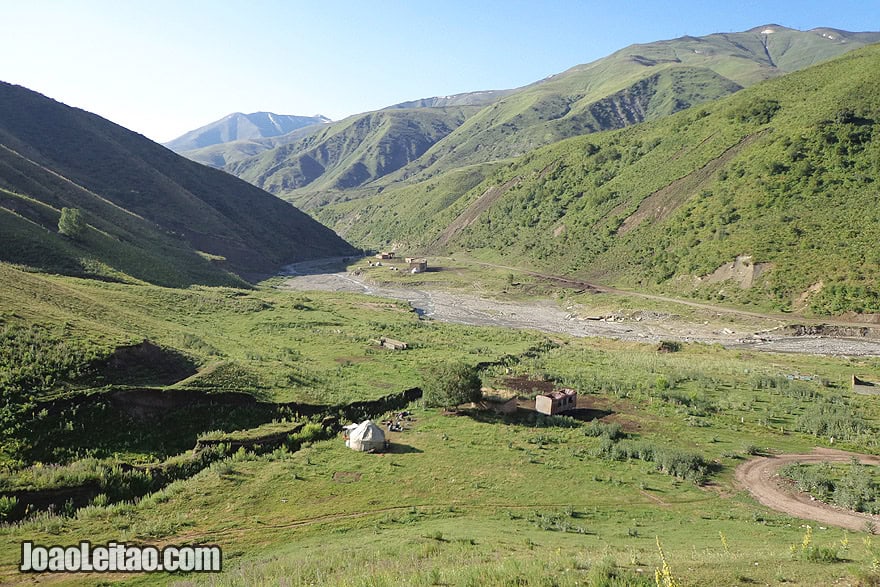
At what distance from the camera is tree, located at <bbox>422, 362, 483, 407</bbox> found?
129ft

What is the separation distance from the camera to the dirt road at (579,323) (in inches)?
2584

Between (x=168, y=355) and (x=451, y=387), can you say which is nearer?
(x=168, y=355)

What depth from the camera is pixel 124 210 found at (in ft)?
368

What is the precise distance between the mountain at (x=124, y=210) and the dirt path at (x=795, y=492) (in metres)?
78.8

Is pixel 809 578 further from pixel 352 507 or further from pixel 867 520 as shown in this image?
pixel 352 507

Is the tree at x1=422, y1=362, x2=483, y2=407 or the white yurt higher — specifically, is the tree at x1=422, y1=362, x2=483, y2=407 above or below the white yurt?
above

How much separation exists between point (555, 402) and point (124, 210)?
115m

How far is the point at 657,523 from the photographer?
2322 centimetres

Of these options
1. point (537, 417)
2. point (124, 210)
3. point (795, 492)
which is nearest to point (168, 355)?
point (537, 417)

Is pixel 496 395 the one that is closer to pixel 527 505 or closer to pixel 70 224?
pixel 527 505

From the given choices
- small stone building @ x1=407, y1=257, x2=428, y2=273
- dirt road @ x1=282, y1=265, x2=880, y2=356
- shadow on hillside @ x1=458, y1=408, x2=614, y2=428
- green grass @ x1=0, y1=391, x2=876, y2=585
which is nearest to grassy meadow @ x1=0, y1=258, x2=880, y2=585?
green grass @ x1=0, y1=391, x2=876, y2=585

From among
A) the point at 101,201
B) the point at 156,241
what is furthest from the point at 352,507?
the point at 101,201

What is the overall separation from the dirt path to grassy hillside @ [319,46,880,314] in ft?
167

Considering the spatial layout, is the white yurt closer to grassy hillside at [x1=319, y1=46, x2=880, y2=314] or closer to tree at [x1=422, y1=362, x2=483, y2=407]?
tree at [x1=422, y1=362, x2=483, y2=407]
